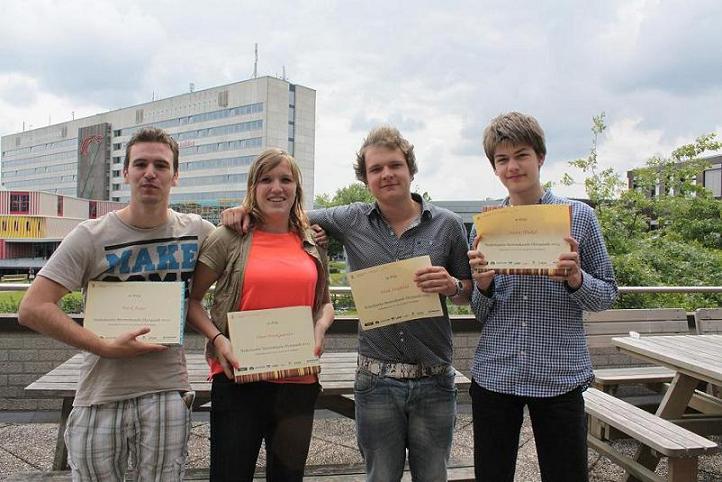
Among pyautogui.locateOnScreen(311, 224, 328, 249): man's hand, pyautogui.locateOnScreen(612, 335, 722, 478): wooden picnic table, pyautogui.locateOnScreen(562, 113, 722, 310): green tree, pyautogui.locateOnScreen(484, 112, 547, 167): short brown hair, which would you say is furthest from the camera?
pyautogui.locateOnScreen(562, 113, 722, 310): green tree

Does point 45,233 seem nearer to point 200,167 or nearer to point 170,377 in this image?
point 200,167

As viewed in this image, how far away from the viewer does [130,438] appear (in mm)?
1954

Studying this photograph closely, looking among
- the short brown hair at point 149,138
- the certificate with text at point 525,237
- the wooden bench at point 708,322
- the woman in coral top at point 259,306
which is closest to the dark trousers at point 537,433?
the certificate with text at point 525,237

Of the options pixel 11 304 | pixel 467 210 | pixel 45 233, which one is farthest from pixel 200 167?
pixel 11 304

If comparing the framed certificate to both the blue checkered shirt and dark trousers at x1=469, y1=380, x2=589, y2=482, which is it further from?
dark trousers at x1=469, y1=380, x2=589, y2=482

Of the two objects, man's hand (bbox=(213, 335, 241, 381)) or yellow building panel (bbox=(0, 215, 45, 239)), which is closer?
man's hand (bbox=(213, 335, 241, 381))

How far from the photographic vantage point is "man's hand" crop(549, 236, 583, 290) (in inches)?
72.6

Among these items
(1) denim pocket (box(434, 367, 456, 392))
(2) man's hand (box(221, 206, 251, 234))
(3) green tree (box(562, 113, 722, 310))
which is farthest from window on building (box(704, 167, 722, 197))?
(2) man's hand (box(221, 206, 251, 234))

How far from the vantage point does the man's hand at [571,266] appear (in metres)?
1.84

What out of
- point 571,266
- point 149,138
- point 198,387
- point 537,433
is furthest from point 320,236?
point 198,387

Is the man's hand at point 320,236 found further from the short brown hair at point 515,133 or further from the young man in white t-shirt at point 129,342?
the short brown hair at point 515,133

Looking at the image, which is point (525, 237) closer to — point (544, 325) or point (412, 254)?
point (544, 325)

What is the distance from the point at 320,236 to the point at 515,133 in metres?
0.88

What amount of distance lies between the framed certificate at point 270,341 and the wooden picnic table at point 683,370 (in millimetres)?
2478
